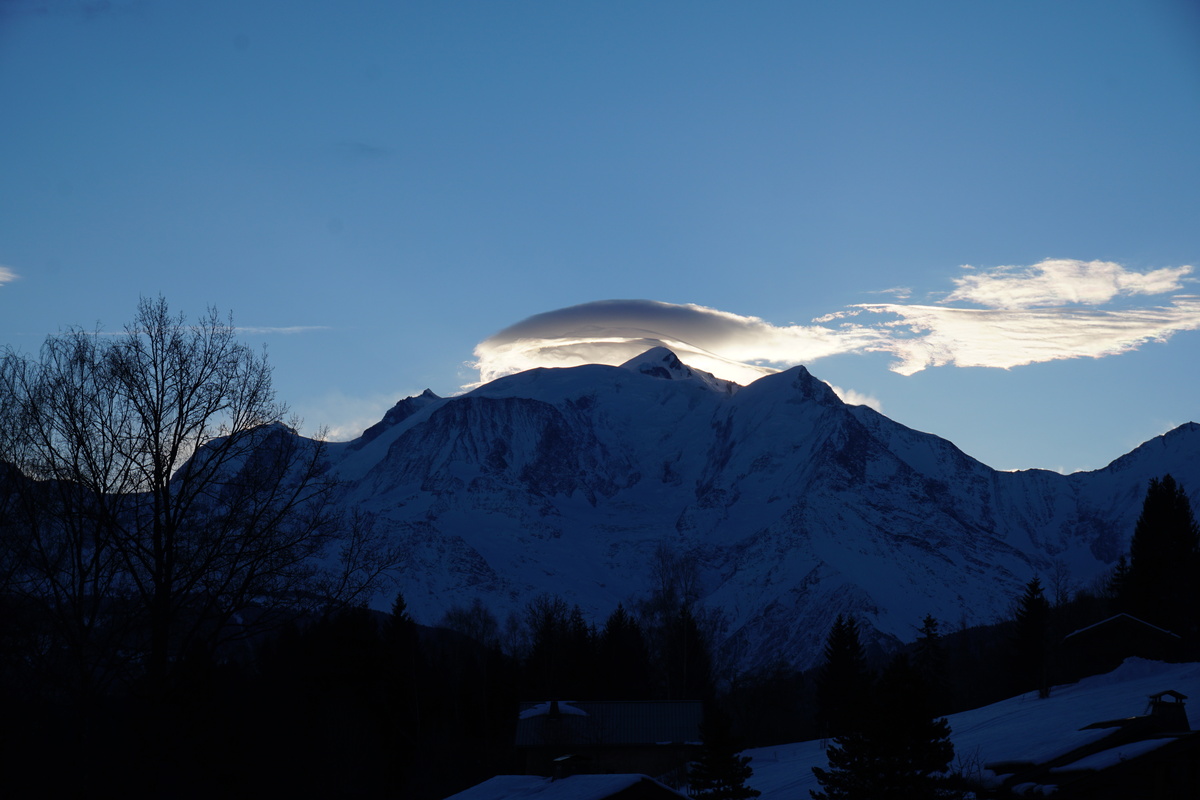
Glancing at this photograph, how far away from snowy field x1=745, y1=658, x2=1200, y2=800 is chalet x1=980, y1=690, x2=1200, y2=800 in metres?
0.32

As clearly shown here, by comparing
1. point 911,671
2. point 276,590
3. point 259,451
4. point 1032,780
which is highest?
A: point 259,451

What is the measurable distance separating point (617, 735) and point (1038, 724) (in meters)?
21.0

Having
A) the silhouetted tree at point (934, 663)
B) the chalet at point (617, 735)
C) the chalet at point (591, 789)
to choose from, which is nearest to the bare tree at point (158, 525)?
the chalet at point (591, 789)

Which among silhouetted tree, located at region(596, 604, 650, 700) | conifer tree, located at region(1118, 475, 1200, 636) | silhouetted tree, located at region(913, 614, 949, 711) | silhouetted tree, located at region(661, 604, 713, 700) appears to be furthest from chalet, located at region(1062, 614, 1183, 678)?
silhouetted tree, located at region(596, 604, 650, 700)

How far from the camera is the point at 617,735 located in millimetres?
51250

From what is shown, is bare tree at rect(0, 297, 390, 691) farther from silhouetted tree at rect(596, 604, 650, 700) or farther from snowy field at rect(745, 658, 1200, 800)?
silhouetted tree at rect(596, 604, 650, 700)

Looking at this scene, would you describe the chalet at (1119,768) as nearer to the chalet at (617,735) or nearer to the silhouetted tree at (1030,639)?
the chalet at (617,735)

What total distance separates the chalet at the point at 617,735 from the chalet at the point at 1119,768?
2536 cm

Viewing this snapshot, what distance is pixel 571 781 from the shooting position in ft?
88.2

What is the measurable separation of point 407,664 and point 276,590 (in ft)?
156

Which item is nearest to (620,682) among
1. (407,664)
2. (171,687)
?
(407,664)

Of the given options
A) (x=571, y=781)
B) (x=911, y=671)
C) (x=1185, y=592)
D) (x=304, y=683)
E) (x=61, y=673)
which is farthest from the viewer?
(x=1185, y=592)

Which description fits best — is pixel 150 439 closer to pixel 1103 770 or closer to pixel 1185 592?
pixel 1103 770

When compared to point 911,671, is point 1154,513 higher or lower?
higher
